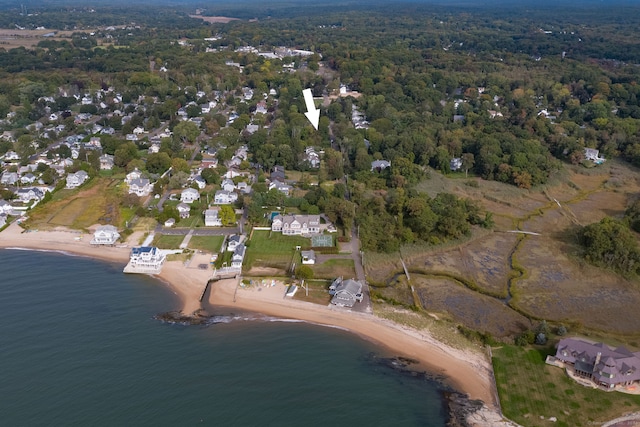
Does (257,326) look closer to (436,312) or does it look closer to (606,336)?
(436,312)

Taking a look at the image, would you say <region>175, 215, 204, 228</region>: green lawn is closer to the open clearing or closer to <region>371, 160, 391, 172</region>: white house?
the open clearing

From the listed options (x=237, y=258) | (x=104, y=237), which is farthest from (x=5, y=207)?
(x=237, y=258)

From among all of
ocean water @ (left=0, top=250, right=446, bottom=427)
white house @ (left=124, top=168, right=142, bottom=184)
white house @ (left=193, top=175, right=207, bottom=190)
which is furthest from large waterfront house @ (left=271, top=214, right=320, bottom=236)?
white house @ (left=124, top=168, right=142, bottom=184)

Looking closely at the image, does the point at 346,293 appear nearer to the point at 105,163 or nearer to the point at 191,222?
the point at 191,222

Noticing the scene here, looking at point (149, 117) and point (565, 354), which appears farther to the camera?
point (149, 117)

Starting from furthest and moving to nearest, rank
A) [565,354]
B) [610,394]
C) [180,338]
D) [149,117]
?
[149,117] → [180,338] → [565,354] → [610,394]

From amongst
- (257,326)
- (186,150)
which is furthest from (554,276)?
(186,150)
